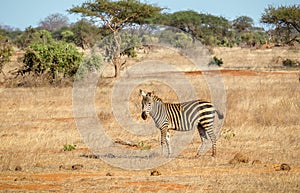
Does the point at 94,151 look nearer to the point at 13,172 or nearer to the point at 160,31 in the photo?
the point at 13,172

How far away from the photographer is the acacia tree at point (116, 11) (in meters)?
34.4

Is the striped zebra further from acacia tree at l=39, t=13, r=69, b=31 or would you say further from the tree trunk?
acacia tree at l=39, t=13, r=69, b=31

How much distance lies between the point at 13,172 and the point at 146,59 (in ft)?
106

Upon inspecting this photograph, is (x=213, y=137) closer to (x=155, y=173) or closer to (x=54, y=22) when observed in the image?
(x=155, y=173)

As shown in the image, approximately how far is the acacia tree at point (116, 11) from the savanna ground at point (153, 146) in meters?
12.2

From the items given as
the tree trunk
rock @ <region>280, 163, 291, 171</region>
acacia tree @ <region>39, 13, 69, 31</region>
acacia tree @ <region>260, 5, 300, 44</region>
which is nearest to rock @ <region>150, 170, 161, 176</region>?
rock @ <region>280, 163, 291, 171</region>

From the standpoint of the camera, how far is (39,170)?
9.93 metres

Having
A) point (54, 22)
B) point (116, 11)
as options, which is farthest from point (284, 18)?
point (54, 22)

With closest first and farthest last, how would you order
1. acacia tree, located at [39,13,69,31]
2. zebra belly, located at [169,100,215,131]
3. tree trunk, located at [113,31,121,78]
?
zebra belly, located at [169,100,215,131] → tree trunk, located at [113,31,121,78] → acacia tree, located at [39,13,69,31]

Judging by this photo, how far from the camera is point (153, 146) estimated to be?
505 inches

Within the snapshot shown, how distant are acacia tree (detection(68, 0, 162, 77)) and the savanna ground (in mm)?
12207

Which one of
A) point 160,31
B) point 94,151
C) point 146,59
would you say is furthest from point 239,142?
point 160,31

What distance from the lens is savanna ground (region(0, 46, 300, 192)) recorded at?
847cm

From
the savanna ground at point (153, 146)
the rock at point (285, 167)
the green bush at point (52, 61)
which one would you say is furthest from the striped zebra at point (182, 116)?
the green bush at point (52, 61)
